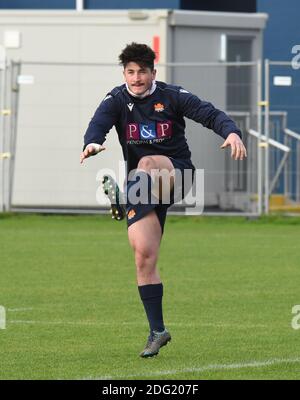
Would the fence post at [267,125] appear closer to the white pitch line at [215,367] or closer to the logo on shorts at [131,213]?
the logo on shorts at [131,213]

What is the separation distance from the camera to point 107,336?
9.97 meters

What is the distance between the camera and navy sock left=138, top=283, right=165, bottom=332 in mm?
9164

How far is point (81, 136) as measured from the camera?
22.8 metres

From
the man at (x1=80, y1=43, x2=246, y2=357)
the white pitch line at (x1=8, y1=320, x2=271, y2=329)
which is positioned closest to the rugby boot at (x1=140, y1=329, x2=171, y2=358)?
the man at (x1=80, y1=43, x2=246, y2=357)

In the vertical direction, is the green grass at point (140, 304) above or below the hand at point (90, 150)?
below

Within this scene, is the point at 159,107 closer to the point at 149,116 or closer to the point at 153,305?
the point at 149,116

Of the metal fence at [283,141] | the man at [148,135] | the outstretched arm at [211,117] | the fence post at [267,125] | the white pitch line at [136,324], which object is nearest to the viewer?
the outstretched arm at [211,117]

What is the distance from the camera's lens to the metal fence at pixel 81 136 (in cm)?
2238

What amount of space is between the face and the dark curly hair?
0.03 metres

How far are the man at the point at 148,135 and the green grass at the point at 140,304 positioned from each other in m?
0.50

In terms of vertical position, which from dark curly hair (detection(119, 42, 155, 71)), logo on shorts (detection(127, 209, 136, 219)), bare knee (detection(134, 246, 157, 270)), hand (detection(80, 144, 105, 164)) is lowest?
bare knee (detection(134, 246, 157, 270))

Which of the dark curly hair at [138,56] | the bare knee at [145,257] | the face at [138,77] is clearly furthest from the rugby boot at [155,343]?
the dark curly hair at [138,56]

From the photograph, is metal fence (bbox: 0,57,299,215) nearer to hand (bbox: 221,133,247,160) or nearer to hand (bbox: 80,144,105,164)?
hand (bbox: 80,144,105,164)
